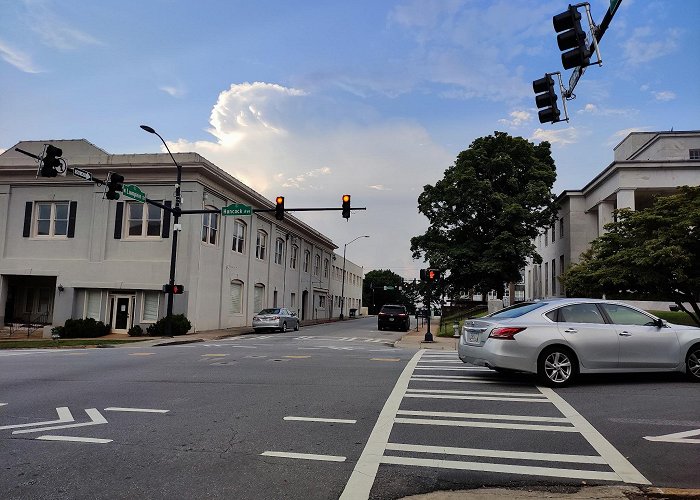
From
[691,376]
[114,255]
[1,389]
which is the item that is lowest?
[1,389]

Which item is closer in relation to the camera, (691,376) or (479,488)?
(479,488)

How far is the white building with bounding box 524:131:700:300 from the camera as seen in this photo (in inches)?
1399

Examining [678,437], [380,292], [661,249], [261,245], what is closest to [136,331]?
[261,245]

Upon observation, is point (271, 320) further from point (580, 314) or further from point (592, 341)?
point (592, 341)

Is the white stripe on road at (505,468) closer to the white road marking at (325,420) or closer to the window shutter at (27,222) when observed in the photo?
the white road marking at (325,420)

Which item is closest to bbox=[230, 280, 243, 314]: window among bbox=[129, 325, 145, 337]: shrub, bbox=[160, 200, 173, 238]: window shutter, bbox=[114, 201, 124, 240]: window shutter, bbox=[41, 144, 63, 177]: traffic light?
bbox=[160, 200, 173, 238]: window shutter

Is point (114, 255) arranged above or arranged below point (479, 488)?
above

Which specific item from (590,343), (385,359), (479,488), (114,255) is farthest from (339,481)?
(114,255)

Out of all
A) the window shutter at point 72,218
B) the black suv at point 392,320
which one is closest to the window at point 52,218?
the window shutter at point 72,218

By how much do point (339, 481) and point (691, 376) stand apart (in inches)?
314

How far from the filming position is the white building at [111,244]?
2867 centimetres

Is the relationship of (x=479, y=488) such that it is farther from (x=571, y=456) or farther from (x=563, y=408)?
(x=563, y=408)

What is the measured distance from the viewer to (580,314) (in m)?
9.38

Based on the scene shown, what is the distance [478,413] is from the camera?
284 inches
